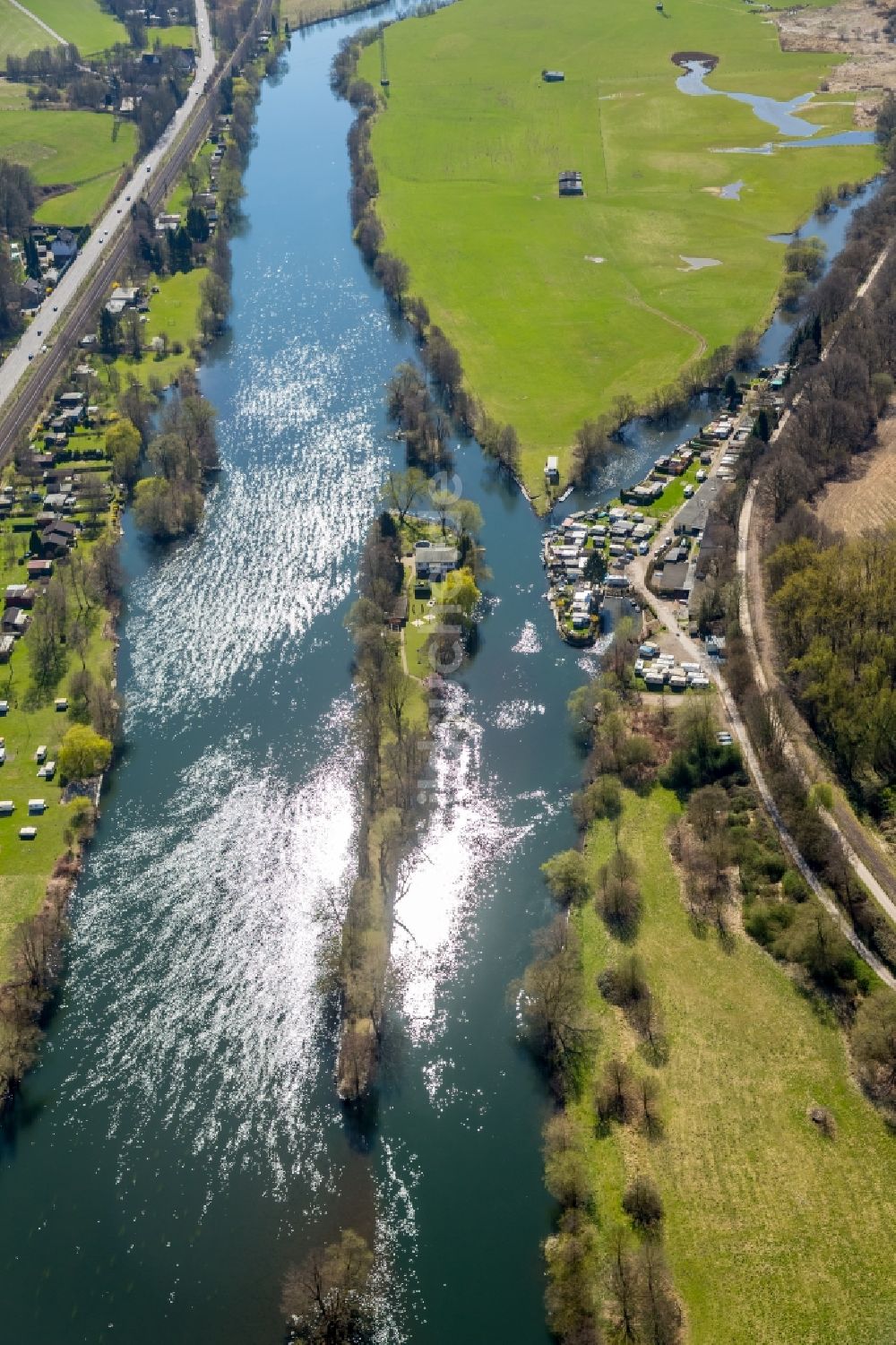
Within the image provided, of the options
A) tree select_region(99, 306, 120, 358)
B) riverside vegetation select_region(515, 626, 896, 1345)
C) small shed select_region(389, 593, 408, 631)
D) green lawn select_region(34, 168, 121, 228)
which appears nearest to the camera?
riverside vegetation select_region(515, 626, 896, 1345)

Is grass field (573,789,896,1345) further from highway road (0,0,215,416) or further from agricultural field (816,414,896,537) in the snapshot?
highway road (0,0,215,416)

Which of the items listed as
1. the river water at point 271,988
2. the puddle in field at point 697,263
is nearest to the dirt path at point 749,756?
the river water at point 271,988

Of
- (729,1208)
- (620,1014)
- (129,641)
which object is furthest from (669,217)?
(729,1208)

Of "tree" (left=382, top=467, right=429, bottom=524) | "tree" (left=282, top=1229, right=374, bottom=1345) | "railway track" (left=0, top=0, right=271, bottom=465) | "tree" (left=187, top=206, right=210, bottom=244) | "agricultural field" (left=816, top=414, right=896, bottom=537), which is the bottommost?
"tree" (left=282, top=1229, right=374, bottom=1345)

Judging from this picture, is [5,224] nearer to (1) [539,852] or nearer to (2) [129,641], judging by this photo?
(2) [129,641]

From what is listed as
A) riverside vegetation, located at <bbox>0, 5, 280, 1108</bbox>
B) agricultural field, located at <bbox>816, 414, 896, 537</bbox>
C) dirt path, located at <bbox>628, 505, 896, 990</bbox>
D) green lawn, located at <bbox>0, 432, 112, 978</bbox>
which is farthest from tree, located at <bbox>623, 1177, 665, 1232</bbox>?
agricultural field, located at <bbox>816, 414, 896, 537</bbox>

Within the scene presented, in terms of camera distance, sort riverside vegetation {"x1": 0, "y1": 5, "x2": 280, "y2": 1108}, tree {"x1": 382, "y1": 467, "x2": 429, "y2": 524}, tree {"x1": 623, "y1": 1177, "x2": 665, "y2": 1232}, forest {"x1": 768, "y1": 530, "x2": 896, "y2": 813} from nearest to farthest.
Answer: tree {"x1": 623, "y1": 1177, "x2": 665, "y2": 1232}
riverside vegetation {"x1": 0, "y1": 5, "x2": 280, "y2": 1108}
forest {"x1": 768, "y1": 530, "x2": 896, "y2": 813}
tree {"x1": 382, "y1": 467, "x2": 429, "y2": 524}

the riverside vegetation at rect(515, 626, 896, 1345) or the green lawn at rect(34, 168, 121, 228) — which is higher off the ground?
the green lawn at rect(34, 168, 121, 228)
